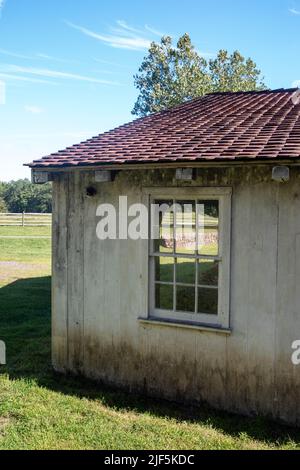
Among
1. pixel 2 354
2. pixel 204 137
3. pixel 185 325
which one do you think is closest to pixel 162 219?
pixel 204 137

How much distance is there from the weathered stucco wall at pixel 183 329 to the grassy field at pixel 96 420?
0.97 feet

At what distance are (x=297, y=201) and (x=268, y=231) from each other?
0.49 meters

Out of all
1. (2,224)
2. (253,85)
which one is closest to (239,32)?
(253,85)

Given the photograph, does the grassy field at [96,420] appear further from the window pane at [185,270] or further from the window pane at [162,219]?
the window pane at [162,219]

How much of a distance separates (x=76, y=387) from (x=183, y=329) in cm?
182

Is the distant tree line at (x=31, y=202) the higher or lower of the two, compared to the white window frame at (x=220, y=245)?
higher

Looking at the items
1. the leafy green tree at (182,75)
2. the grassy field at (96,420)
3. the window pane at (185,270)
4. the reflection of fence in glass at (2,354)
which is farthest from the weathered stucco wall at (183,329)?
the leafy green tree at (182,75)

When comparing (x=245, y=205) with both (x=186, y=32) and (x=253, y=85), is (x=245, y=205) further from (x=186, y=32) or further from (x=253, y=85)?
(x=253, y=85)

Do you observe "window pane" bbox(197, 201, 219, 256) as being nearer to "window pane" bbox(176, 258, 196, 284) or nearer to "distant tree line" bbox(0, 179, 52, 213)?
"window pane" bbox(176, 258, 196, 284)

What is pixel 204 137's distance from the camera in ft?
20.5

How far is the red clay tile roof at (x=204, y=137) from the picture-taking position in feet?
17.9

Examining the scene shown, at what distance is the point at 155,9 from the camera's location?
32.4 ft

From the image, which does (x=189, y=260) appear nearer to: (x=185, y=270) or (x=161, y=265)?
(x=161, y=265)
